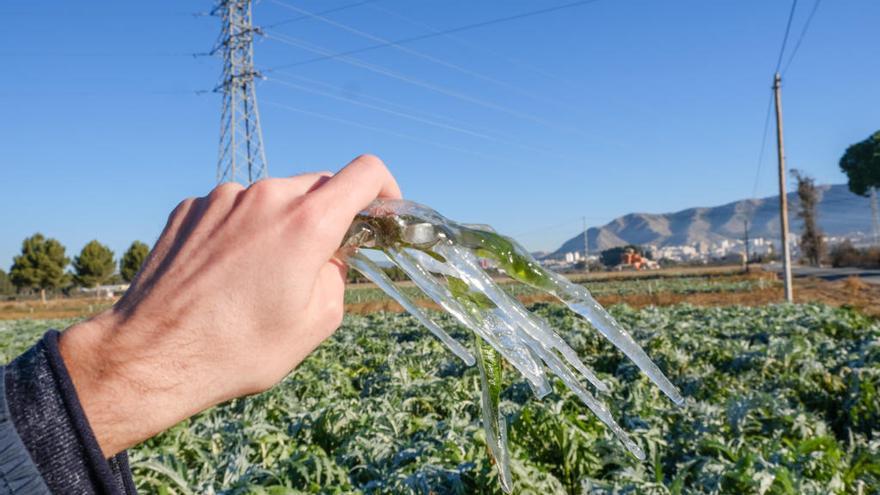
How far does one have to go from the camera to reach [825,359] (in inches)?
296

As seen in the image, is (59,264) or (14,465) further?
(59,264)

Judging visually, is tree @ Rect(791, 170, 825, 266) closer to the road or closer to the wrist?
the road

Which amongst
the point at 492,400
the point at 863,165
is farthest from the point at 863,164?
the point at 492,400

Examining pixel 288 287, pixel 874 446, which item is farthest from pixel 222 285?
pixel 874 446

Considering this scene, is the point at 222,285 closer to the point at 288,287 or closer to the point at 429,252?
the point at 288,287

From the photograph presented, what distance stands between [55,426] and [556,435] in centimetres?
358

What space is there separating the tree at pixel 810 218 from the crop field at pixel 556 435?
76487 mm

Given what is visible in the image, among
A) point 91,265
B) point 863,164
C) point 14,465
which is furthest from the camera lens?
point 863,164

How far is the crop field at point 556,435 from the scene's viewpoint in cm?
338

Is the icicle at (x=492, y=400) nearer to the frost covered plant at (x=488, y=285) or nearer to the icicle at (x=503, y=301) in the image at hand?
the frost covered plant at (x=488, y=285)

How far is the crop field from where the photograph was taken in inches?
133

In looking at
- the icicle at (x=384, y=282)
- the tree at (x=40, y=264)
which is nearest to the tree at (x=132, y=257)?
the tree at (x=40, y=264)

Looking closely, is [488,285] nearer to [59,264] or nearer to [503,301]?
[503,301]

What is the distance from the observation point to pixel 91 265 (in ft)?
243
